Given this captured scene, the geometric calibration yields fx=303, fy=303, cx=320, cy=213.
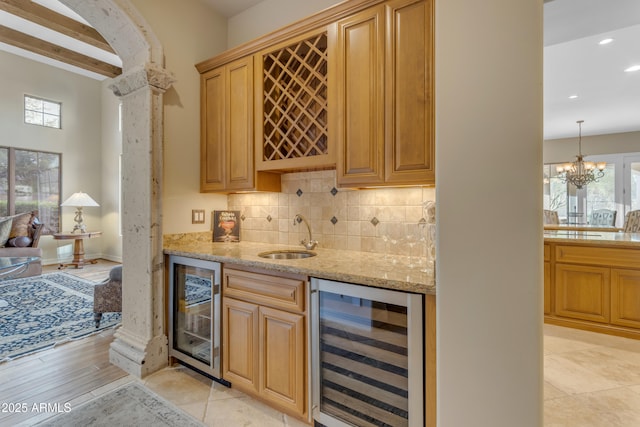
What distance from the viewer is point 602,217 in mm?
7051

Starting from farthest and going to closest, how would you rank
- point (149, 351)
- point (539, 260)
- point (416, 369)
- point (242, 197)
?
point (242, 197) < point (149, 351) < point (416, 369) < point (539, 260)

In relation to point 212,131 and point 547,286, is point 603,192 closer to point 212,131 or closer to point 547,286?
point 547,286

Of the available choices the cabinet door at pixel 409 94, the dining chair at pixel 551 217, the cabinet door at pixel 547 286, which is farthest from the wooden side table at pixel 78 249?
the dining chair at pixel 551 217

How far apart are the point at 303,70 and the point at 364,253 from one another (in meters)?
1.37

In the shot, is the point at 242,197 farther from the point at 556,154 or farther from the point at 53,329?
the point at 556,154

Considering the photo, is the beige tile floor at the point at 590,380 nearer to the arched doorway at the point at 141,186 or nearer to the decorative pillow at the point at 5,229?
the arched doorway at the point at 141,186

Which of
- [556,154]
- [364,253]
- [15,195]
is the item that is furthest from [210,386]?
[556,154]

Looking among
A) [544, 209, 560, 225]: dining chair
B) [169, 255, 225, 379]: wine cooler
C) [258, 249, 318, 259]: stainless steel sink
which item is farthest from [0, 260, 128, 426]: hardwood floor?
[544, 209, 560, 225]: dining chair

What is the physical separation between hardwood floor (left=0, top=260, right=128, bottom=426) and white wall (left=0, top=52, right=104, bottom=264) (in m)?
4.98

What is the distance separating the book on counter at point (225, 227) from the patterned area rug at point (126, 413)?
1251 millimetres

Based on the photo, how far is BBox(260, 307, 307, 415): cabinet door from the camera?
167 centimetres

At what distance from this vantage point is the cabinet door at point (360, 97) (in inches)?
69.5

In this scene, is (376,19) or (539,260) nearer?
(539,260)

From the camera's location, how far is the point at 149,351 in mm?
2281
